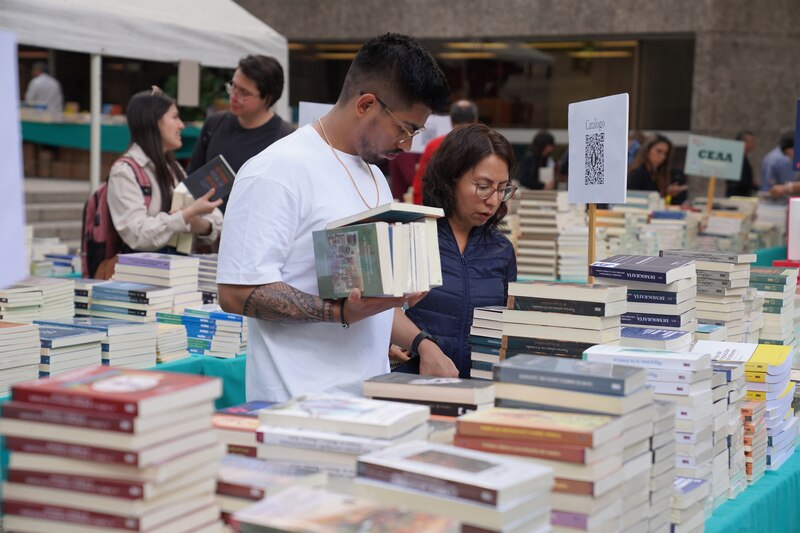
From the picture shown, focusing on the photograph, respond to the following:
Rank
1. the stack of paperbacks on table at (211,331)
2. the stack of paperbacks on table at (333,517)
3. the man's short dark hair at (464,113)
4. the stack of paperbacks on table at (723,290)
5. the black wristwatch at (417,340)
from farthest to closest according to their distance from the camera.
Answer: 1. the man's short dark hair at (464,113)
2. the stack of paperbacks on table at (211,331)
3. the stack of paperbacks on table at (723,290)
4. the black wristwatch at (417,340)
5. the stack of paperbacks on table at (333,517)

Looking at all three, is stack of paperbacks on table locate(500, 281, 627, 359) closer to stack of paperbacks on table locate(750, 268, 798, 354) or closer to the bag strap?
stack of paperbacks on table locate(750, 268, 798, 354)

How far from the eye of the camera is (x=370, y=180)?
246cm

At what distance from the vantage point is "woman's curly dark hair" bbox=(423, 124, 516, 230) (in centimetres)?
320

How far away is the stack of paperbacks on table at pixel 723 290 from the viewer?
11.5ft

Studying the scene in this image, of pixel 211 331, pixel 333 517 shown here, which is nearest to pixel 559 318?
pixel 333 517

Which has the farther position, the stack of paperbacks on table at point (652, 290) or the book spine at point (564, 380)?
the stack of paperbacks on table at point (652, 290)

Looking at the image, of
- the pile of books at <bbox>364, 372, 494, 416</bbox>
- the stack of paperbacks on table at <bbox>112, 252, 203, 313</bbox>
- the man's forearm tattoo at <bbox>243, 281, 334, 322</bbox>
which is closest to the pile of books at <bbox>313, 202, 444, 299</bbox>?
the man's forearm tattoo at <bbox>243, 281, 334, 322</bbox>

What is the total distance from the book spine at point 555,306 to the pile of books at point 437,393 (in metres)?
0.55

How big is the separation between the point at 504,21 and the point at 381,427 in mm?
12539

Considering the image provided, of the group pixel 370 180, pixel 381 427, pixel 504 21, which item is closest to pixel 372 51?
pixel 370 180

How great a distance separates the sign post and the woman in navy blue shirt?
0.96ft

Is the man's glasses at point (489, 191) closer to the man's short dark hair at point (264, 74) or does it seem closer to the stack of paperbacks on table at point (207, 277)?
the stack of paperbacks on table at point (207, 277)

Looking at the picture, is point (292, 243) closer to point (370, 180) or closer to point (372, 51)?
point (370, 180)

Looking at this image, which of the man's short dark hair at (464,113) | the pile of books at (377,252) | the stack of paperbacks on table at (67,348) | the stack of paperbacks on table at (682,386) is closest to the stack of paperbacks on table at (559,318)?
the stack of paperbacks on table at (682,386)
